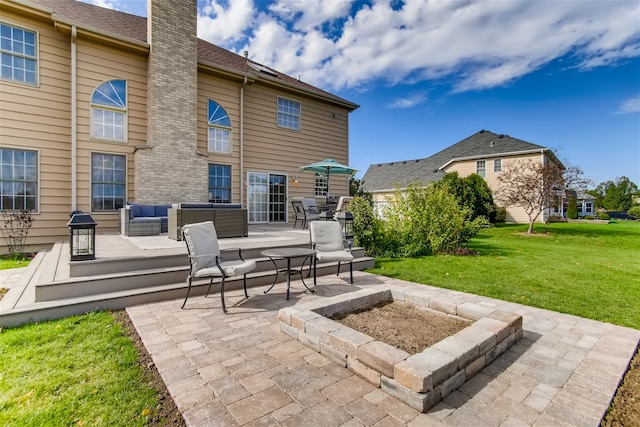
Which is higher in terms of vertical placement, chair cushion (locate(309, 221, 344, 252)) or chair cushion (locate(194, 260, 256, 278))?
chair cushion (locate(309, 221, 344, 252))

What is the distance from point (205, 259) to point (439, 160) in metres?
23.7

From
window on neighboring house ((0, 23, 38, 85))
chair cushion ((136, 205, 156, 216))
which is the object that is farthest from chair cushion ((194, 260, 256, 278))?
window on neighboring house ((0, 23, 38, 85))

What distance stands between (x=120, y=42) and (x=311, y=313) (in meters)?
8.92

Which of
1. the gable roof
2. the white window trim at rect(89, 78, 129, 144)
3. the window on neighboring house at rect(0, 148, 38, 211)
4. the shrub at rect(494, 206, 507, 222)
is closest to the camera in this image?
the window on neighboring house at rect(0, 148, 38, 211)

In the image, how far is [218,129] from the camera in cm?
983

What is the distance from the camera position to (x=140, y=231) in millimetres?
6906

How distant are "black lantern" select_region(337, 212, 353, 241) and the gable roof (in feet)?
20.7

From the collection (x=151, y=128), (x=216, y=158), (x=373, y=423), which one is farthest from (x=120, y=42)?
(x=373, y=423)

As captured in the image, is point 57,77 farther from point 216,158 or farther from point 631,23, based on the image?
point 631,23

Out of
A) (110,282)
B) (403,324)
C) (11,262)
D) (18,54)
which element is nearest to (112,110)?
(18,54)

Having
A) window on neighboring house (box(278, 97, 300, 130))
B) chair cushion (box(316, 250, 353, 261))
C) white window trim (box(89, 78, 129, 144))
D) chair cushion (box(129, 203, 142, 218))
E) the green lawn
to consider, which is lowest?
the green lawn

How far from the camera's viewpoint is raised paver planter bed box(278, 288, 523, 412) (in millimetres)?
1904

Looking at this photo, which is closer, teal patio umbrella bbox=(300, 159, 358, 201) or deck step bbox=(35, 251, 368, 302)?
deck step bbox=(35, 251, 368, 302)

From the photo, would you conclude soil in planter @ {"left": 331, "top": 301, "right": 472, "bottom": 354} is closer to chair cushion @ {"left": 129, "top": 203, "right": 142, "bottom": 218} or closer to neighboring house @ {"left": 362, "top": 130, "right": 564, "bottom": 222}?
chair cushion @ {"left": 129, "top": 203, "right": 142, "bottom": 218}
